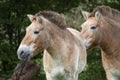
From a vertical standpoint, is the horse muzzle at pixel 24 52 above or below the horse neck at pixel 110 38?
above

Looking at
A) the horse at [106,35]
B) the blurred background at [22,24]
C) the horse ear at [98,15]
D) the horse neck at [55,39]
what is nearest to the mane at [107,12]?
the horse at [106,35]

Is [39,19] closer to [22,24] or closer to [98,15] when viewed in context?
[98,15]

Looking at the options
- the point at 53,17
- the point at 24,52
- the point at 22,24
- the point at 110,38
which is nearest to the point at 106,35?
the point at 110,38

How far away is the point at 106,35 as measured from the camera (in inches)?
387

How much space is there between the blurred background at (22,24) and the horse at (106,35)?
493 centimetres

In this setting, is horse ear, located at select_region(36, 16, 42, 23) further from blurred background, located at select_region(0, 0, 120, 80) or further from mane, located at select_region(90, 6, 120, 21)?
blurred background, located at select_region(0, 0, 120, 80)

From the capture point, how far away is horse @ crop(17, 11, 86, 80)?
8.49 metres

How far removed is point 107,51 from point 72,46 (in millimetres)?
982

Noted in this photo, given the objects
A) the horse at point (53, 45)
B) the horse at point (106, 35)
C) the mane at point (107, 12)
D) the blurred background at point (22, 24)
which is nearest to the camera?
the horse at point (53, 45)

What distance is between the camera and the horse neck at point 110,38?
32.2 feet

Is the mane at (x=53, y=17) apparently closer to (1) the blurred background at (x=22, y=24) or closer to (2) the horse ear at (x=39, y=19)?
(2) the horse ear at (x=39, y=19)

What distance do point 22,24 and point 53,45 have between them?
568 centimetres

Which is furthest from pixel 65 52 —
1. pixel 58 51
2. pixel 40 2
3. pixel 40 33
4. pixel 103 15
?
pixel 40 2

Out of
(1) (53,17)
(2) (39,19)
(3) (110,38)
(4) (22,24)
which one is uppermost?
(2) (39,19)
